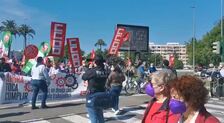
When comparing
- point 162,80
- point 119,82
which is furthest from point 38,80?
point 162,80

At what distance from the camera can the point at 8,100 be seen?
17.1 meters

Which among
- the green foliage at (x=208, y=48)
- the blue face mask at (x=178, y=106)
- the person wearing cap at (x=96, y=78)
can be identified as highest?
the green foliage at (x=208, y=48)

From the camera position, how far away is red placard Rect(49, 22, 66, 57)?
19.1 metres

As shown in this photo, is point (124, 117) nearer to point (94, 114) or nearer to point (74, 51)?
point (94, 114)

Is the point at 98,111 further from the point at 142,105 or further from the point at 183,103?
the point at 142,105

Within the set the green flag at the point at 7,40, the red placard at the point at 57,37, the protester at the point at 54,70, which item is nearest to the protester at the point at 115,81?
the protester at the point at 54,70

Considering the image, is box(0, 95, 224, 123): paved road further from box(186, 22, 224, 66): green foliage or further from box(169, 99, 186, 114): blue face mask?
box(186, 22, 224, 66): green foliage

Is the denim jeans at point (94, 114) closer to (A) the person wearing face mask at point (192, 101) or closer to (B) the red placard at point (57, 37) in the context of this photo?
(A) the person wearing face mask at point (192, 101)

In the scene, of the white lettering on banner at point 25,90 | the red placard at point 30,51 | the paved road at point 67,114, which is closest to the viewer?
the paved road at point 67,114

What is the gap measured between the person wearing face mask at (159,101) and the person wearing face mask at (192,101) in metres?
0.65

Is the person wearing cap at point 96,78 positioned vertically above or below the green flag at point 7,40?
below

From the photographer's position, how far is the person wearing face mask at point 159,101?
15.1 ft

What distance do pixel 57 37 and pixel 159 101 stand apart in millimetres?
14815

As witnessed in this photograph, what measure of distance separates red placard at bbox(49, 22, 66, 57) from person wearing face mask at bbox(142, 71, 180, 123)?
14.5m
